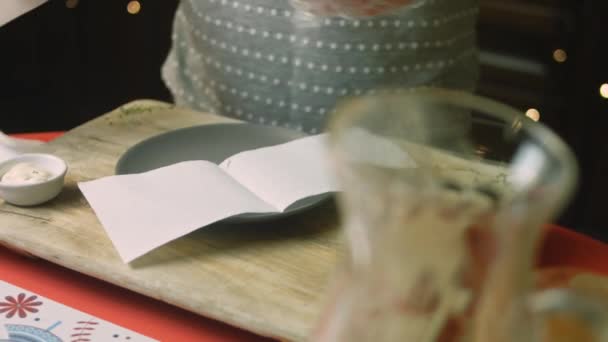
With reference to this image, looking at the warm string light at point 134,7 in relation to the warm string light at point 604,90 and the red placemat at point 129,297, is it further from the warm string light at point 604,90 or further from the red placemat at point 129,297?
the red placemat at point 129,297

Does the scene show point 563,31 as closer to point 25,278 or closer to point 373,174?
point 25,278

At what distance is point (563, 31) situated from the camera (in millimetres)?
1807

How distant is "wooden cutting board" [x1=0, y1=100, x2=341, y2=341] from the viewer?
57 cm

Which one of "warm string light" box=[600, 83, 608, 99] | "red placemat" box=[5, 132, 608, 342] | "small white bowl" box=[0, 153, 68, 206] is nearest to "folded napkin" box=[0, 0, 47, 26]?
"small white bowl" box=[0, 153, 68, 206]

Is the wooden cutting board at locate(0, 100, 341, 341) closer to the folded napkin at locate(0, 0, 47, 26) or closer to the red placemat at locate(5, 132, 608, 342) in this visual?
the red placemat at locate(5, 132, 608, 342)

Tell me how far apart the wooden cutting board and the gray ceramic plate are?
7 centimetres

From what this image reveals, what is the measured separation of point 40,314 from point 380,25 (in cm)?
51

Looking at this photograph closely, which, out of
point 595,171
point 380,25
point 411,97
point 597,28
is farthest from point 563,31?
point 411,97

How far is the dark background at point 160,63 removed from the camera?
1.76 meters

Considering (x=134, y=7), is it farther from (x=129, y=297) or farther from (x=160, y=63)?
(x=129, y=297)

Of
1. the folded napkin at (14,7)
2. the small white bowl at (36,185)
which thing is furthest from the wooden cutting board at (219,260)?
the folded napkin at (14,7)

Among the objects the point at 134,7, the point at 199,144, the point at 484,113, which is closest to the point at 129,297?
the point at 199,144

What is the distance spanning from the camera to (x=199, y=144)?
824mm

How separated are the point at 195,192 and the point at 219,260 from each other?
96 mm
